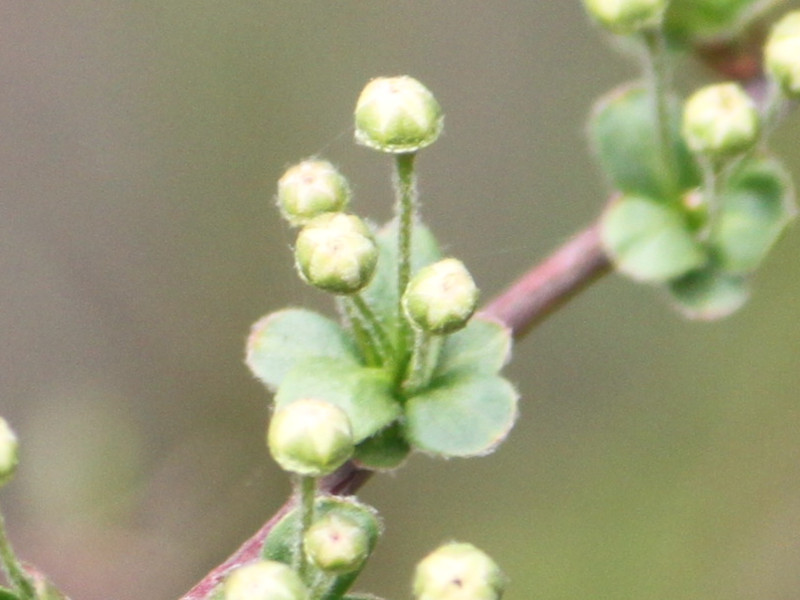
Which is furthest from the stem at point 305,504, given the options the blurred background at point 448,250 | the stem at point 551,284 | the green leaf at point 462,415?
the blurred background at point 448,250

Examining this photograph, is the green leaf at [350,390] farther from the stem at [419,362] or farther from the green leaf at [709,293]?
the green leaf at [709,293]

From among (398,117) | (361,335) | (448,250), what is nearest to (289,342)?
(361,335)

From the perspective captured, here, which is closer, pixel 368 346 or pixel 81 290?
pixel 368 346

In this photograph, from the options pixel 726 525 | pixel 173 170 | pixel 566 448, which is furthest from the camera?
pixel 173 170

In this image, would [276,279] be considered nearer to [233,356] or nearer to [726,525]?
[233,356]

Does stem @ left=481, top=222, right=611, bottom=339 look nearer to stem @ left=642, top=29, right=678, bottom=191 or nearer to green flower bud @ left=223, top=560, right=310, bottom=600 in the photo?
stem @ left=642, top=29, right=678, bottom=191

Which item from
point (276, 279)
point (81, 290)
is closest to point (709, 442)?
point (276, 279)

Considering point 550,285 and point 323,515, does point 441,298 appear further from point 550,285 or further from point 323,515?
point 550,285
